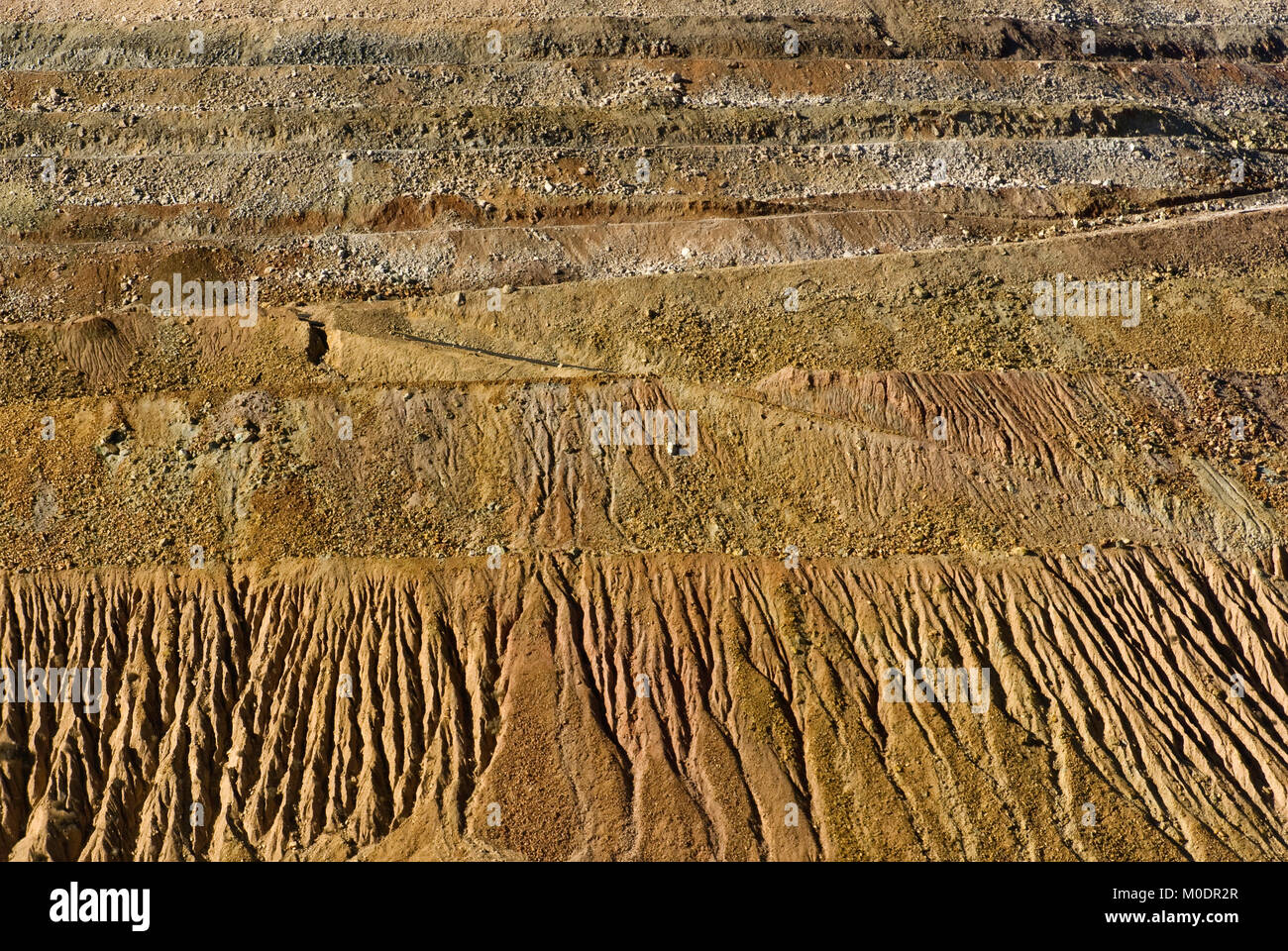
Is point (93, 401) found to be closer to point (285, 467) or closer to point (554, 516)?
point (285, 467)

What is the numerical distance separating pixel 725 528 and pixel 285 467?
923cm

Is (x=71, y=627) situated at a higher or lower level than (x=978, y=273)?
lower

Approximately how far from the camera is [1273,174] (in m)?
38.4

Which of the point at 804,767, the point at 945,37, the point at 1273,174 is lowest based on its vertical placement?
the point at 804,767

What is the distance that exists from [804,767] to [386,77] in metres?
30.0

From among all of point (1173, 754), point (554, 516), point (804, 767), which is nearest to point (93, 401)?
point (554, 516)

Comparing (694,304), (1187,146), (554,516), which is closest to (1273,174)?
(1187,146)

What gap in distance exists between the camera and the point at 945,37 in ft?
145

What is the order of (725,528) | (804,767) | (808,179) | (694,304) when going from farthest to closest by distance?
(808,179)
(694,304)
(725,528)
(804,767)

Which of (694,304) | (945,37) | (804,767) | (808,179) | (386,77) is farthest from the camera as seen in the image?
(945,37)

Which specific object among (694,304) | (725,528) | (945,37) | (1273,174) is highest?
(945,37)

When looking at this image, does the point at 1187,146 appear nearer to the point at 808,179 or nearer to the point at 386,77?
the point at 808,179

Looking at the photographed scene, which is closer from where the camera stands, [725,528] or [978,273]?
[725,528]

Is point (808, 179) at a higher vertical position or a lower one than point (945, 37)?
lower
